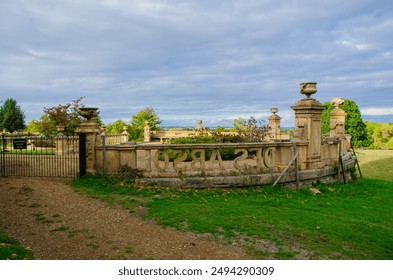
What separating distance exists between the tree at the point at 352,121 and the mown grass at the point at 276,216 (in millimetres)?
21930

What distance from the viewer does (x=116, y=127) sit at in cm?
3247

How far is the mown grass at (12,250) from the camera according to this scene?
4812 millimetres

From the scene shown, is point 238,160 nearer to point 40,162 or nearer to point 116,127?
point 40,162

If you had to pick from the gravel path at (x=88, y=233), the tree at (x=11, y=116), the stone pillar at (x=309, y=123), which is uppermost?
the tree at (x=11, y=116)

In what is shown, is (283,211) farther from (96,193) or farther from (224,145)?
(96,193)

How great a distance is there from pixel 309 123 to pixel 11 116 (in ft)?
173

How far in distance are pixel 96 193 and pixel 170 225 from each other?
3.25 metres

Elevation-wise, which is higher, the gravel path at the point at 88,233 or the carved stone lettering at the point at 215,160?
the carved stone lettering at the point at 215,160

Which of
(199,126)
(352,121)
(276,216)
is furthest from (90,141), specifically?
(352,121)

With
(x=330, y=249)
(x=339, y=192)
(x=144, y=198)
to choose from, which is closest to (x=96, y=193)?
(x=144, y=198)

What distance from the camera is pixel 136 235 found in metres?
5.92

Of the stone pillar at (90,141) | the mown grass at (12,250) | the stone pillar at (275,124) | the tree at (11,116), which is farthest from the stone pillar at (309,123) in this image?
the tree at (11,116)

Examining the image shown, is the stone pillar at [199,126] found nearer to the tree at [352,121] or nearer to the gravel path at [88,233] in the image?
the tree at [352,121]

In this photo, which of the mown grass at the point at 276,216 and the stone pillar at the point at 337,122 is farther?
the stone pillar at the point at 337,122
